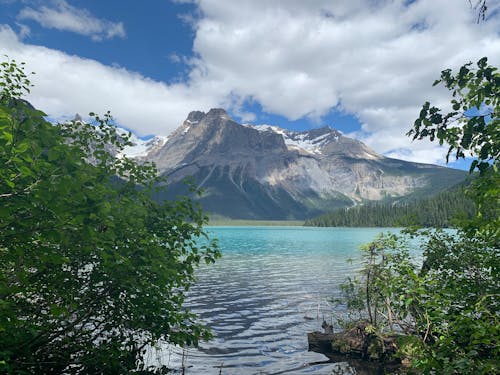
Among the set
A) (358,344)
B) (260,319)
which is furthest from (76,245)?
(260,319)

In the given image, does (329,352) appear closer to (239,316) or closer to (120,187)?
(239,316)

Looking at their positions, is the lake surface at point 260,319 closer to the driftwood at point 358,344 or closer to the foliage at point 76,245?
the driftwood at point 358,344

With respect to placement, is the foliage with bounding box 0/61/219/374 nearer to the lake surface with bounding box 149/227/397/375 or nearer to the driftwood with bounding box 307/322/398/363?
the lake surface with bounding box 149/227/397/375

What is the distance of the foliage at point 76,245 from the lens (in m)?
5.68

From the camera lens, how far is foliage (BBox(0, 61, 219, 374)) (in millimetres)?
5684

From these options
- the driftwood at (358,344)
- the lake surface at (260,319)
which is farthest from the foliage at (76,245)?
the driftwood at (358,344)

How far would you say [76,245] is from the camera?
7953 mm

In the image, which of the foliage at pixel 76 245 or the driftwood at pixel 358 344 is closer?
the foliage at pixel 76 245

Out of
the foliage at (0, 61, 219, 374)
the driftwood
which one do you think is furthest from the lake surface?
the foliage at (0, 61, 219, 374)

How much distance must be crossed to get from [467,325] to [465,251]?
10.5 metres

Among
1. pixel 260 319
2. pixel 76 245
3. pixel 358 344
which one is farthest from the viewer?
pixel 260 319

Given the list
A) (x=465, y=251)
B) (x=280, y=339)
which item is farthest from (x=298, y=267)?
(x=465, y=251)

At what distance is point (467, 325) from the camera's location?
6828 millimetres

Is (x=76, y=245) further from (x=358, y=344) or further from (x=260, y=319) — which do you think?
(x=260, y=319)
